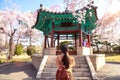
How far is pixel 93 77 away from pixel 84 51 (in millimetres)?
5946

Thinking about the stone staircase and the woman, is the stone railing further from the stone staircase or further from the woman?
the woman

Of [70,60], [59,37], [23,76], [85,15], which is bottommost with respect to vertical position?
[23,76]

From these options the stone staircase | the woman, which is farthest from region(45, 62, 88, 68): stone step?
the woman

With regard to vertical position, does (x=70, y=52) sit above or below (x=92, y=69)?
above

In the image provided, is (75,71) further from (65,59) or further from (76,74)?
(65,59)

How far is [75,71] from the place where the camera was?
1348 cm

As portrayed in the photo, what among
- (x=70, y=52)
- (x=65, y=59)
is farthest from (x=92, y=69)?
(x=65, y=59)

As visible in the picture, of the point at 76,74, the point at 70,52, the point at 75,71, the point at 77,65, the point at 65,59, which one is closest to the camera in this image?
the point at 65,59

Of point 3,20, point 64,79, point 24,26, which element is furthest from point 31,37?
point 64,79

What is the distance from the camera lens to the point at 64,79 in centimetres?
699

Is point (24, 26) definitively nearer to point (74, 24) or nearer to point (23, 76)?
point (74, 24)

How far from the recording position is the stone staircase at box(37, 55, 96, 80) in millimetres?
12666

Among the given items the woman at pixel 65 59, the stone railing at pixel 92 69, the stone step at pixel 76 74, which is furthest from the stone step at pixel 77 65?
the woman at pixel 65 59

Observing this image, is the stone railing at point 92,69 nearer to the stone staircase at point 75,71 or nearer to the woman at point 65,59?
the stone staircase at point 75,71
